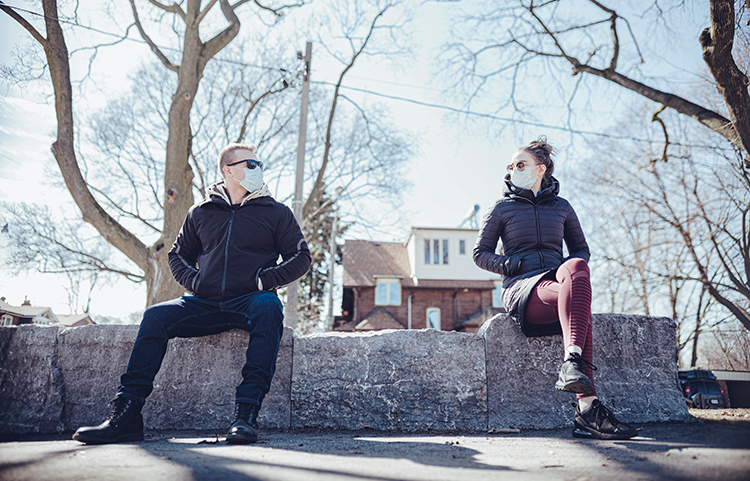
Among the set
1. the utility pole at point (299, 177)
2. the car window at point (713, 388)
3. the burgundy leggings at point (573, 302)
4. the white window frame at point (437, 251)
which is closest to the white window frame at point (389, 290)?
the white window frame at point (437, 251)

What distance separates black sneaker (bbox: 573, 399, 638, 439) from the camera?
235cm

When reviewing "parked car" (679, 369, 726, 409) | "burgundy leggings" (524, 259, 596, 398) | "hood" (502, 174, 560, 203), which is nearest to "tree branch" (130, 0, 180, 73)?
"hood" (502, 174, 560, 203)

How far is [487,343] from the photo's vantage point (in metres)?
3.19

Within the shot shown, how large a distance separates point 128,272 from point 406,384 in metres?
10.9

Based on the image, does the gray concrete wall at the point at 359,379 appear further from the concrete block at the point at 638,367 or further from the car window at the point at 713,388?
the car window at the point at 713,388

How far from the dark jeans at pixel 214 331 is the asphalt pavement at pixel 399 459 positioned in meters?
0.30

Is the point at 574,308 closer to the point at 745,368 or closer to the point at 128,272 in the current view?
the point at 745,368

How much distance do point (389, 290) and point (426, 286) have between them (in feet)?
6.65

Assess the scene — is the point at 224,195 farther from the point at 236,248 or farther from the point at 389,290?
the point at 389,290

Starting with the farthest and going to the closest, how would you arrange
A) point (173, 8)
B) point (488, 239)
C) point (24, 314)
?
point (173, 8)
point (24, 314)
point (488, 239)

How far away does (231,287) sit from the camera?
2979 mm

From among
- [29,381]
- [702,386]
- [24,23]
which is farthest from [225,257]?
[702,386]

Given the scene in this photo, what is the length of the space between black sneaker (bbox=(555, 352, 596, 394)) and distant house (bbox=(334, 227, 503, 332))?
23.0m

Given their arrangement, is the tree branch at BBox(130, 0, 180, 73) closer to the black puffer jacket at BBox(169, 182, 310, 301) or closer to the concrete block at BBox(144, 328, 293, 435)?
the black puffer jacket at BBox(169, 182, 310, 301)
